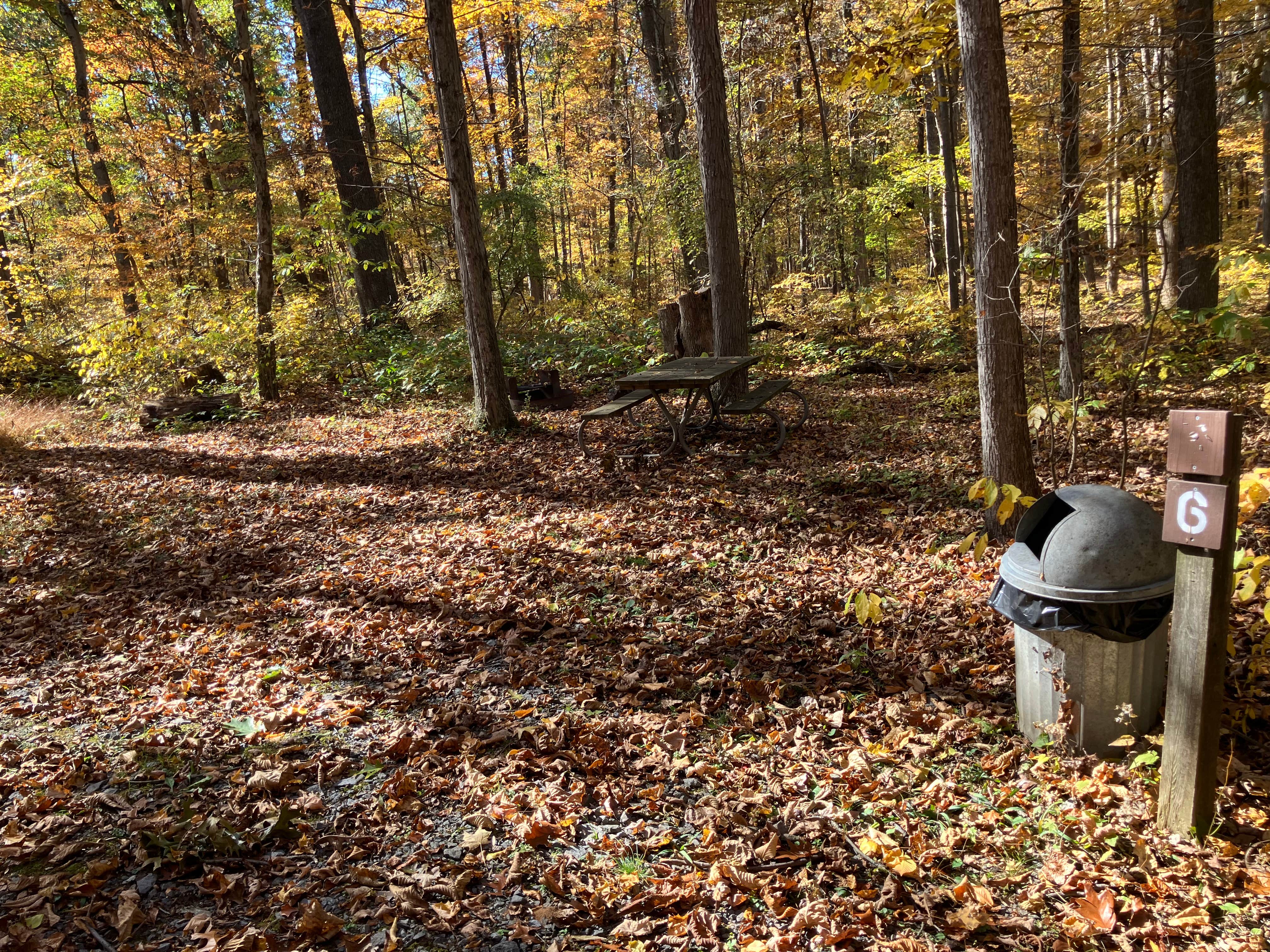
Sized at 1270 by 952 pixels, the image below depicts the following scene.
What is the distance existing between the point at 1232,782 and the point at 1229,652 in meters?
0.64

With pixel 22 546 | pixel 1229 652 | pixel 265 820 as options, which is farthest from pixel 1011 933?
pixel 22 546

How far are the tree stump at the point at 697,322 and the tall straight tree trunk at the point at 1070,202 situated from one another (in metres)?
4.53

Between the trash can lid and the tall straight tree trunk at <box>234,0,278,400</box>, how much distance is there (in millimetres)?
12122

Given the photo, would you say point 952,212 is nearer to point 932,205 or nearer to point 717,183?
point 932,205

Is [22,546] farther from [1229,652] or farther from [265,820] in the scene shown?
[1229,652]

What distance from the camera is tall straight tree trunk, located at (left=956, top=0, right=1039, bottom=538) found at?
434 centimetres

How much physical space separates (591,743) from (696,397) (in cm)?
508

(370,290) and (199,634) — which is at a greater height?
(370,290)

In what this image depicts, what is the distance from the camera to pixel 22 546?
676cm

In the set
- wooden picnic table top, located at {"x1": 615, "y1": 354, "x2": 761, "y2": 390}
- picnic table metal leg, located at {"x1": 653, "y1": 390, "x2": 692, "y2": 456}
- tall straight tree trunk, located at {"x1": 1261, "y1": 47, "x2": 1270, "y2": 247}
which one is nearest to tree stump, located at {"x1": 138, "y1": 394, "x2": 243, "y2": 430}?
wooden picnic table top, located at {"x1": 615, "y1": 354, "x2": 761, "y2": 390}

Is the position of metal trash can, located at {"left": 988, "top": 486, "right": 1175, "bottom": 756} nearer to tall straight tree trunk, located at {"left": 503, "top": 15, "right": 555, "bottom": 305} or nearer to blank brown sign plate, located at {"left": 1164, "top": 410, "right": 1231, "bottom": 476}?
blank brown sign plate, located at {"left": 1164, "top": 410, "right": 1231, "bottom": 476}

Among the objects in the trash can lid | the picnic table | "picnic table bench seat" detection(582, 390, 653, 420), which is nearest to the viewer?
the trash can lid

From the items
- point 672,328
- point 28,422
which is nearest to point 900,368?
point 672,328

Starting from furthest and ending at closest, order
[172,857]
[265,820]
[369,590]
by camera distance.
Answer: [369,590] < [265,820] < [172,857]
